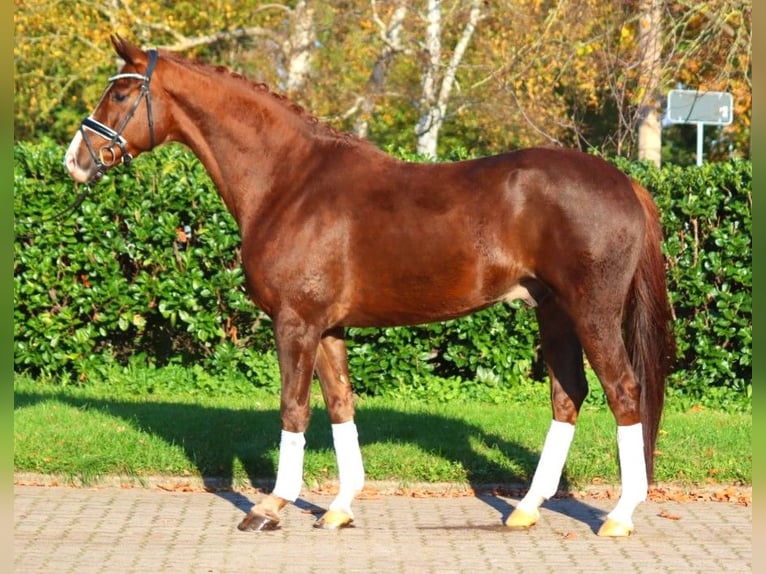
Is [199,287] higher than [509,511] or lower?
higher

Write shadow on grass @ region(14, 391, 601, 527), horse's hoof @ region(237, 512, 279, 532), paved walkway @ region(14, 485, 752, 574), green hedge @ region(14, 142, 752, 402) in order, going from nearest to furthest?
paved walkway @ region(14, 485, 752, 574), horse's hoof @ region(237, 512, 279, 532), shadow on grass @ region(14, 391, 601, 527), green hedge @ region(14, 142, 752, 402)

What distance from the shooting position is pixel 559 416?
6.92 meters

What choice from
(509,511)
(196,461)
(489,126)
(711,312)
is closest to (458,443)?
(509,511)

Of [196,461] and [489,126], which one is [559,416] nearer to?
[196,461]

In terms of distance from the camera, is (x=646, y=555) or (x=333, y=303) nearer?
(x=646, y=555)

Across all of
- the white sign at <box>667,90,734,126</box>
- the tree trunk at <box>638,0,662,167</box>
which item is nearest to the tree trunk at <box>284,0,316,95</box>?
the tree trunk at <box>638,0,662,167</box>

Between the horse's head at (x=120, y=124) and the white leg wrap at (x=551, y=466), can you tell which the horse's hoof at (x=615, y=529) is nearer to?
the white leg wrap at (x=551, y=466)

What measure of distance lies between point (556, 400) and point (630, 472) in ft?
2.15

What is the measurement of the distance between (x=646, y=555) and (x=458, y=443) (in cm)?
240

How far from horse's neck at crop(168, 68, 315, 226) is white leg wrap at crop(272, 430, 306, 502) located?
1338 millimetres

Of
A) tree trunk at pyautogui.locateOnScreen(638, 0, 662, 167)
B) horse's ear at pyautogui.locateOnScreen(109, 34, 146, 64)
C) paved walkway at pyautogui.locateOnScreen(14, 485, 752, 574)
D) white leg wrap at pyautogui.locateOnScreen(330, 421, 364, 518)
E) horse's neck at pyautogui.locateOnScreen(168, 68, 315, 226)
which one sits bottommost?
paved walkway at pyautogui.locateOnScreen(14, 485, 752, 574)

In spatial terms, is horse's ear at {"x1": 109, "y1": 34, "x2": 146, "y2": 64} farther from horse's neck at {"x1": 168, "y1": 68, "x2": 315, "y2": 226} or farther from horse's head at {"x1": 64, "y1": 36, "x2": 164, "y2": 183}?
horse's neck at {"x1": 168, "y1": 68, "x2": 315, "y2": 226}

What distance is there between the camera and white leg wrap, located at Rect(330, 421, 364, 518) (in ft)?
22.6

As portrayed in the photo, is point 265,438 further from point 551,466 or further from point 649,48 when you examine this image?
point 649,48
